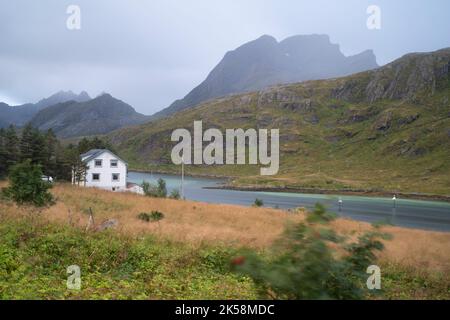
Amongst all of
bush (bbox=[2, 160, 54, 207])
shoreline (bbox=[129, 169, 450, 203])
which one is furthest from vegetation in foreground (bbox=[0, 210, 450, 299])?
shoreline (bbox=[129, 169, 450, 203])

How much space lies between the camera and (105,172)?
240 ft

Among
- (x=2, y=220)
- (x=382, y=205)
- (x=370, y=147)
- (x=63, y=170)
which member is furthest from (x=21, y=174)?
(x=370, y=147)

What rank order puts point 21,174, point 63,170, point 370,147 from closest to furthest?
point 21,174 < point 63,170 < point 370,147

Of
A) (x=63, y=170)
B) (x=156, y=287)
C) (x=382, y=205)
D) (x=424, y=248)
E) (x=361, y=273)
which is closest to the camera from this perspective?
(x=361, y=273)

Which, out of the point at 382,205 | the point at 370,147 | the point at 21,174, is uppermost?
the point at 370,147

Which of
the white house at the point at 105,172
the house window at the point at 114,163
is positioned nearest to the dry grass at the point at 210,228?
the white house at the point at 105,172

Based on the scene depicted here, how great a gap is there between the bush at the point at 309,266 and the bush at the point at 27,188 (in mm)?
21147

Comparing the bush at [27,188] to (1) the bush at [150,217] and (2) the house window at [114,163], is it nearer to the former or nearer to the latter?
(1) the bush at [150,217]

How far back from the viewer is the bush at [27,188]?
24953 mm

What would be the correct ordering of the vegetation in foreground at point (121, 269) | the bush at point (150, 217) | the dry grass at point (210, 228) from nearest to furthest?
1. the vegetation in foreground at point (121, 269)
2. the dry grass at point (210, 228)
3. the bush at point (150, 217)

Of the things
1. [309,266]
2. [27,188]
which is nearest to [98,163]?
[27,188]

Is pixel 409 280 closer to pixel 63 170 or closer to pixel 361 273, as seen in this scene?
pixel 361 273

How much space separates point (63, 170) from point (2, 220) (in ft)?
181

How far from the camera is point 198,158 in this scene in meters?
196
